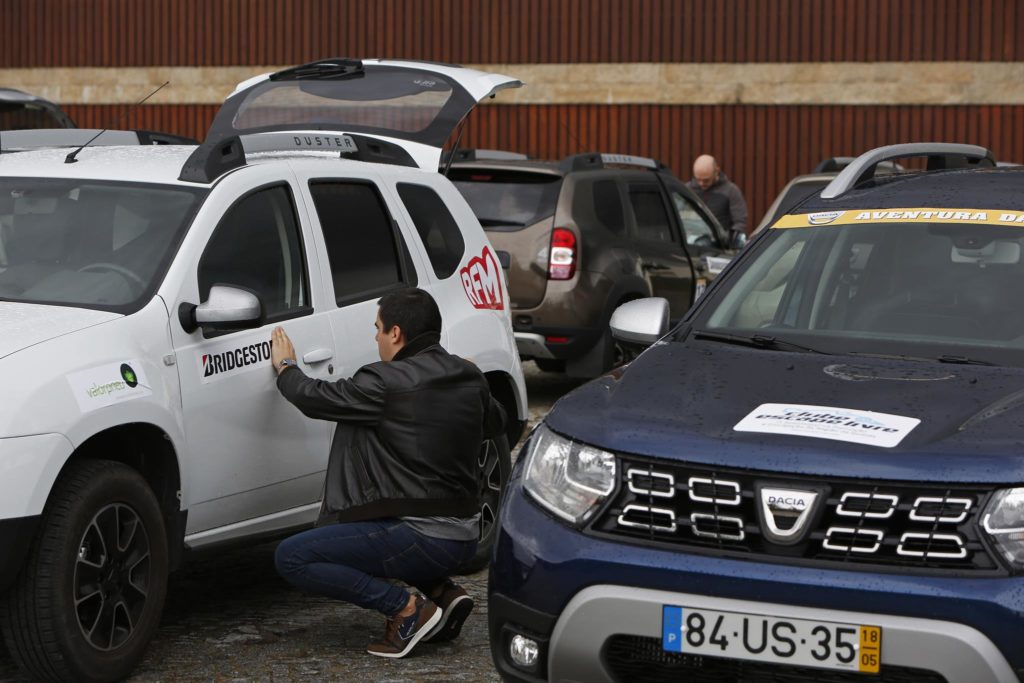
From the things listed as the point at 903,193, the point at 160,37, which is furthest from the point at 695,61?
the point at 903,193

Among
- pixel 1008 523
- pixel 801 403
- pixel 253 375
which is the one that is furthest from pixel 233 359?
pixel 1008 523

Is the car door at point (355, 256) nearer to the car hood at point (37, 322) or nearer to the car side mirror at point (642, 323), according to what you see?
the car hood at point (37, 322)

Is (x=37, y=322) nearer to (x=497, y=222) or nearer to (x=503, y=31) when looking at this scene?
(x=497, y=222)

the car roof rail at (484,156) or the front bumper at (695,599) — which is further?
the car roof rail at (484,156)

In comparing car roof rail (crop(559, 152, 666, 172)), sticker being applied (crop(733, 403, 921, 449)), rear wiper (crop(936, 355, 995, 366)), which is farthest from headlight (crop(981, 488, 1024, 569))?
car roof rail (crop(559, 152, 666, 172))

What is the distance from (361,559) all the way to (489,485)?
134cm

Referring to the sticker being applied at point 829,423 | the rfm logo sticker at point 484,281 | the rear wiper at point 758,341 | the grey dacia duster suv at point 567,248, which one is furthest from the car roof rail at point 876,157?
the grey dacia duster suv at point 567,248

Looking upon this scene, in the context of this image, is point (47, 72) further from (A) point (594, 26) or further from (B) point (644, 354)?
(B) point (644, 354)

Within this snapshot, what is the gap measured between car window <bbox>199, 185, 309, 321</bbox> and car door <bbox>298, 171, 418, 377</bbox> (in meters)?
0.12

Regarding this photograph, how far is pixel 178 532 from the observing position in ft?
17.4

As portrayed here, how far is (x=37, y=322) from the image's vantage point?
16.3 feet

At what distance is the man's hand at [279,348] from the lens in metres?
5.61

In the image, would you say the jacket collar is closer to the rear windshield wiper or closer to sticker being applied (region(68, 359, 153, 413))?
sticker being applied (region(68, 359, 153, 413))

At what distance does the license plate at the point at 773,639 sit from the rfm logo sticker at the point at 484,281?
327cm
